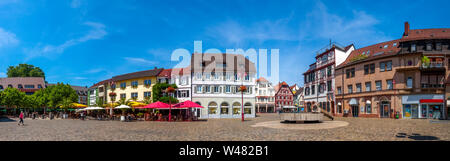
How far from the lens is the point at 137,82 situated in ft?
182

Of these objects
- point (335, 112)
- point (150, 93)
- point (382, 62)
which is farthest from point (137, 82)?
point (382, 62)

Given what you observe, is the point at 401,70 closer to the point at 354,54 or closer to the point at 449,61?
the point at 449,61

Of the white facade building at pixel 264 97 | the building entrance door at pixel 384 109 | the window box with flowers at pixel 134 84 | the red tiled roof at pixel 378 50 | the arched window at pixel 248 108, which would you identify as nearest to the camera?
the building entrance door at pixel 384 109

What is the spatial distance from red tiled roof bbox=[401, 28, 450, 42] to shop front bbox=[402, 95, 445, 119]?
24.9 feet

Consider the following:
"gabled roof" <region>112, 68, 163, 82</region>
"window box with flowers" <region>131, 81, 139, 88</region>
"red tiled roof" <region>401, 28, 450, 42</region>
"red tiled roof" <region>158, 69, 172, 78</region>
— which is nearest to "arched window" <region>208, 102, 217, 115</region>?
"red tiled roof" <region>158, 69, 172, 78</region>

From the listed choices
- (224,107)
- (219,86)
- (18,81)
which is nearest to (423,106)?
(224,107)

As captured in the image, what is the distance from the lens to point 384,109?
121 ft

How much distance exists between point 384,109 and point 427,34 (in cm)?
1209

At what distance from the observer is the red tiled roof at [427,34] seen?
34.7m

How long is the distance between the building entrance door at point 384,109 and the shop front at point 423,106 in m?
1.90

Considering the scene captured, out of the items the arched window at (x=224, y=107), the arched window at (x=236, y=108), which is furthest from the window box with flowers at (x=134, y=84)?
the arched window at (x=236, y=108)

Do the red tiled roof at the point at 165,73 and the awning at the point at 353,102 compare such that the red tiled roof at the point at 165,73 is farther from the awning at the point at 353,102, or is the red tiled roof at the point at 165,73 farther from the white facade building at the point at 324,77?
the awning at the point at 353,102
